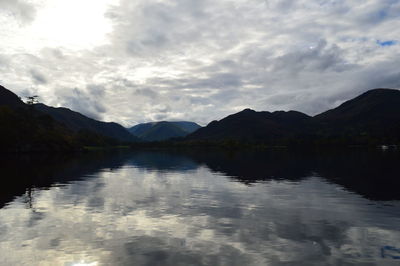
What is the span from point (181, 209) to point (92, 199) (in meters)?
15.9

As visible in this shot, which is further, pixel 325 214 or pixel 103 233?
pixel 325 214

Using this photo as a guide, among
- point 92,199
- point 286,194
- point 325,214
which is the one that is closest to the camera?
point 325,214

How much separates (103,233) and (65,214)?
10878 mm

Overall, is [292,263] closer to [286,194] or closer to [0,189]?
[286,194]

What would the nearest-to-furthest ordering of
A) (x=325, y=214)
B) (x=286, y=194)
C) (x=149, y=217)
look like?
(x=149, y=217) → (x=325, y=214) → (x=286, y=194)

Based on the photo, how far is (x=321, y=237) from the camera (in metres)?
28.5

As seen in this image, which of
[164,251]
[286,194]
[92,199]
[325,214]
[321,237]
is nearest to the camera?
[164,251]

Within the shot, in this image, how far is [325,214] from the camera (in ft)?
126

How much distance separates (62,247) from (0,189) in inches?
1562

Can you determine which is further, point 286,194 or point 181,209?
point 286,194

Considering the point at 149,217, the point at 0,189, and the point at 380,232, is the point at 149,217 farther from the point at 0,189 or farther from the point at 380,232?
the point at 0,189

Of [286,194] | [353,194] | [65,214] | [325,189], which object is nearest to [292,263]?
[65,214]

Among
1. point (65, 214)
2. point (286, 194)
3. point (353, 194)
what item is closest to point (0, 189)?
point (65, 214)

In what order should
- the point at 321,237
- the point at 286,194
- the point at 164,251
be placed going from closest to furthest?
the point at 164,251 → the point at 321,237 → the point at 286,194
